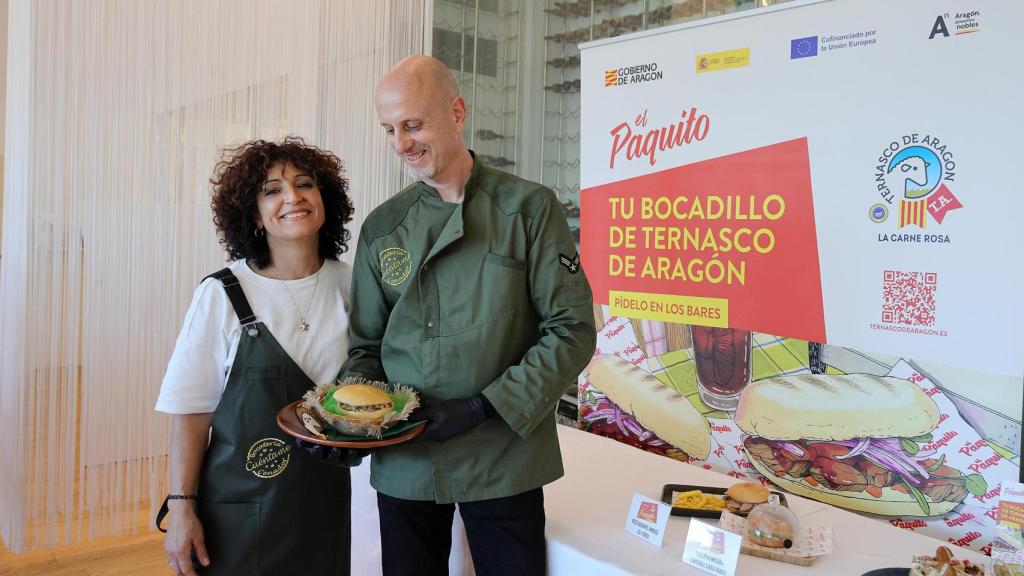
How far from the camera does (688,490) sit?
2.32 metres

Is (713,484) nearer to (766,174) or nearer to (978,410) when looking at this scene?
(978,410)

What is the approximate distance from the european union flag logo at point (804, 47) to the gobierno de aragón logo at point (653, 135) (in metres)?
0.39

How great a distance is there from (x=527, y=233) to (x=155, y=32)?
2402 millimetres

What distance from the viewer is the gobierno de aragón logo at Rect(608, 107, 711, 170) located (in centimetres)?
296

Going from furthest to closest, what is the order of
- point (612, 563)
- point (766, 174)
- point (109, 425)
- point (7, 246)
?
point (109, 425) < point (7, 246) < point (766, 174) < point (612, 563)

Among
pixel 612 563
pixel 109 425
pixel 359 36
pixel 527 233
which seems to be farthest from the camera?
pixel 359 36

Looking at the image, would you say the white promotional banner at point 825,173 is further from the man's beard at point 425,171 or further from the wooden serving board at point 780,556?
the man's beard at point 425,171

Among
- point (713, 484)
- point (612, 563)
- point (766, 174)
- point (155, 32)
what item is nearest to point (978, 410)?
point (713, 484)

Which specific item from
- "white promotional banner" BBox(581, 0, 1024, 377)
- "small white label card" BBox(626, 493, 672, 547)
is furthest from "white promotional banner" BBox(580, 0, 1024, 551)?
"small white label card" BBox(626, 493, 672, 547)

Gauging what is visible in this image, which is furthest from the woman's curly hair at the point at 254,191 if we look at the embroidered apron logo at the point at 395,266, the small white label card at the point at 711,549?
the small white label card at the point at 711,549

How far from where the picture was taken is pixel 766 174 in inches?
108

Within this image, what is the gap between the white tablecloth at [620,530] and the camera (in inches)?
72.3

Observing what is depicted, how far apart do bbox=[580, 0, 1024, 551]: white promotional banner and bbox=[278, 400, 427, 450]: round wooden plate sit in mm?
1673

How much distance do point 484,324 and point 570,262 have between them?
8.9 inches
